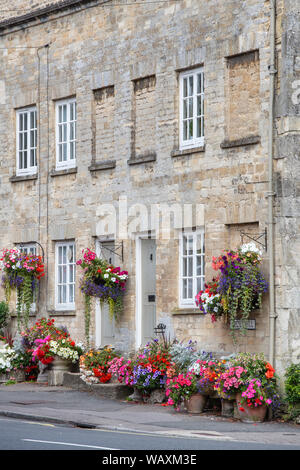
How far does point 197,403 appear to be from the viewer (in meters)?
17.5

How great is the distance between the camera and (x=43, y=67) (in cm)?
2319

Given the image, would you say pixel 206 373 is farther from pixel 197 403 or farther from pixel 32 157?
pixel 32 157

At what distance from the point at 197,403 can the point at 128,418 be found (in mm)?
1426

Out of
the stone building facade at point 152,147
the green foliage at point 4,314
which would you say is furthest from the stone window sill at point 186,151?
the green foliage at point 4,314

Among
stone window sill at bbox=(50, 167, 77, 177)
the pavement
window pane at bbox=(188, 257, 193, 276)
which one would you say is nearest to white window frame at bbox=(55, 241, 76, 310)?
stone window sill at bbox=(50, 167, 77, 177)

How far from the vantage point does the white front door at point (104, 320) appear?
2156 centimetres

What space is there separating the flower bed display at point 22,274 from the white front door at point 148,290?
3061 mm

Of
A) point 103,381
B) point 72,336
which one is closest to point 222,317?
point 103,381

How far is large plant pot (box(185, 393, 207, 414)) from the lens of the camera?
17453 mm

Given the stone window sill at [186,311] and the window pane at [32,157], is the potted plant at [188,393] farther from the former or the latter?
the window pane at [32,157]

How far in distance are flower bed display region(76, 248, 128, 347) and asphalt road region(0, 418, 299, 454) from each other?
558 cm

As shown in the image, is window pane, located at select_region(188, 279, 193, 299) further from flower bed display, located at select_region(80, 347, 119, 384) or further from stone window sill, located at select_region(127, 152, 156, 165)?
stone window sill, located at select_region(127, 152, 156, 165)

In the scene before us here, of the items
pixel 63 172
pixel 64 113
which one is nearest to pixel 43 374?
pixel 63 172
